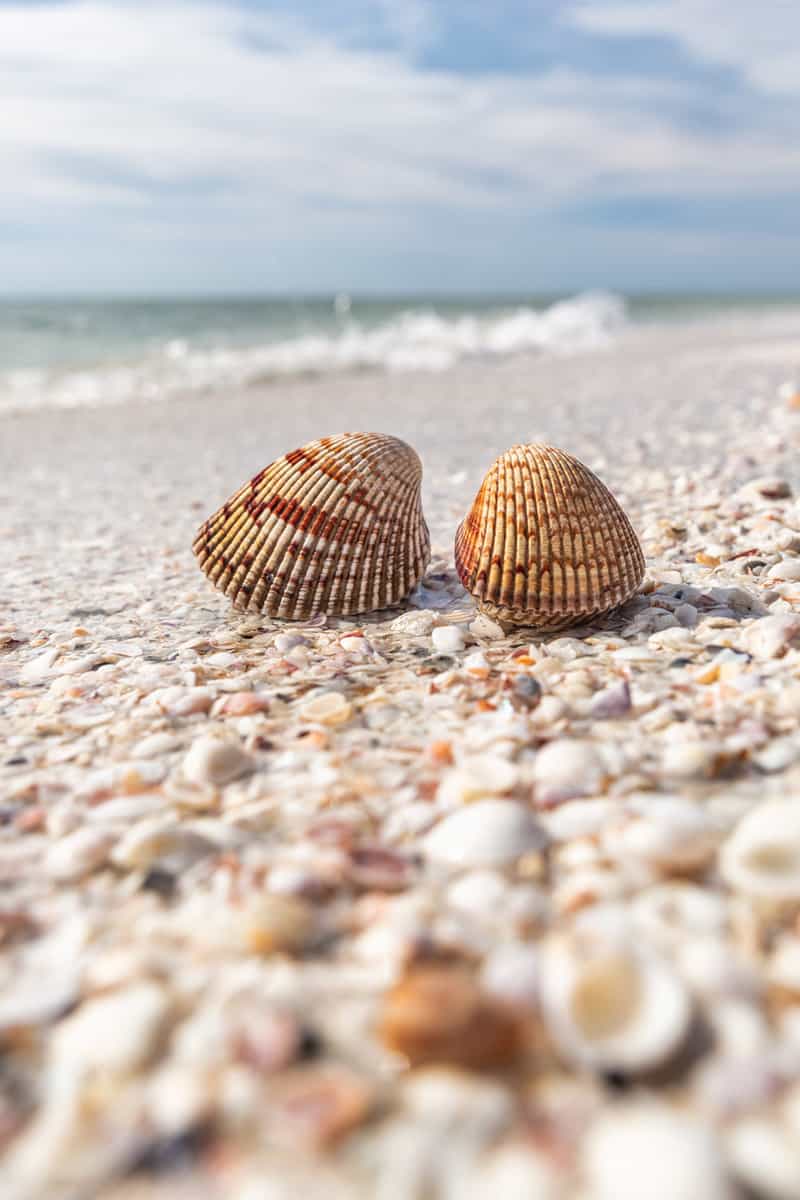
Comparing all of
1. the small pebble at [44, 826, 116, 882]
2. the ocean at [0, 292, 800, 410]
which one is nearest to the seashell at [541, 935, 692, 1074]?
the small pebble at [44, 826, 116, 882]

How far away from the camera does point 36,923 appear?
154cm

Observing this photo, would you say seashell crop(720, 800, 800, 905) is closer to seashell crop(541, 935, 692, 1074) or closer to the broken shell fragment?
seashell crop(541, 935, 692, 1074)

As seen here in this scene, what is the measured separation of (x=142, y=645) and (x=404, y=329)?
2314cm

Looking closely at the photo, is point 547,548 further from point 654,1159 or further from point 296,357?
point 296,357

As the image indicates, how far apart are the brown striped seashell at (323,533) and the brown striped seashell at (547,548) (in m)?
0.38

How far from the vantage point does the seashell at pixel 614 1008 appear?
45.9 inches

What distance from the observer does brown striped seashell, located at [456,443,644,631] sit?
2.75m

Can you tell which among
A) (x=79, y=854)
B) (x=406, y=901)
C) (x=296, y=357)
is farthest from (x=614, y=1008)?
(x=296, y=357)

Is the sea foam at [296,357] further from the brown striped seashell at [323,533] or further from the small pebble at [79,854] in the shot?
the small pebble at [79,854]

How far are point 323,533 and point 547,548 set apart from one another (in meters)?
0.78

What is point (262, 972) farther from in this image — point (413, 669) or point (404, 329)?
point (404, 329)

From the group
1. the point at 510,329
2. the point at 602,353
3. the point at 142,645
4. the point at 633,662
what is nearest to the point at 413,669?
the point at 633,662

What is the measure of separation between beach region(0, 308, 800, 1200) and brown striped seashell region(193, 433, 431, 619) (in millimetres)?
128

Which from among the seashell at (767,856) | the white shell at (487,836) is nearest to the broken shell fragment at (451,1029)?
the white shell at (487,836)
